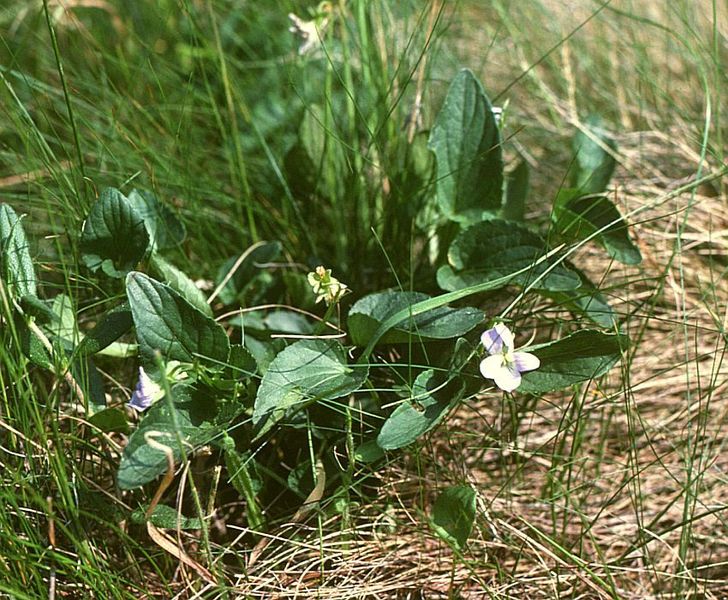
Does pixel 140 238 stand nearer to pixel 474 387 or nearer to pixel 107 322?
pixel 107 322

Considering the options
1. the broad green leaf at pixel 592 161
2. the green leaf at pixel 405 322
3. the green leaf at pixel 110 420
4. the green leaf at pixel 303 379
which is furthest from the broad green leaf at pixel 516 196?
the green leaf at pixel 110 420

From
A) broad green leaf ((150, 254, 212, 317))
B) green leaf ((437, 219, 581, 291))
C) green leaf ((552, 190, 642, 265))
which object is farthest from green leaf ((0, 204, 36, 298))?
green leaf ((552, 190, 642, 265))

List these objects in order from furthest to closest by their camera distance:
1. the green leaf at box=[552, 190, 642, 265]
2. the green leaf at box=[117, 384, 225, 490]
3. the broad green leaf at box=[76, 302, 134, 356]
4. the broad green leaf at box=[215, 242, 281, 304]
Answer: the broad green leaf at box=[215, 242, 281, 304], the green leaf at box=[552, 190, 642, 265], the broad green leaf at box=[76, 302, 134, 356], the green leaf at box=[117, 384, 225, 490]

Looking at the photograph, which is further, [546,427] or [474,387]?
[546,427]

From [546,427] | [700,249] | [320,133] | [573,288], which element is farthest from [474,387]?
[700,249]

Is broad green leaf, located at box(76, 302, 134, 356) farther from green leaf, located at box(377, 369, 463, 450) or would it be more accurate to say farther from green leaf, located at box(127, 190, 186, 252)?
green leaf, located at box(377, 369, 463, 450)

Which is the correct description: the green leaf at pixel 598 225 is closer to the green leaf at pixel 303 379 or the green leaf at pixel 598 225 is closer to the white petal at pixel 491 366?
the white petal at pixel 491 366
